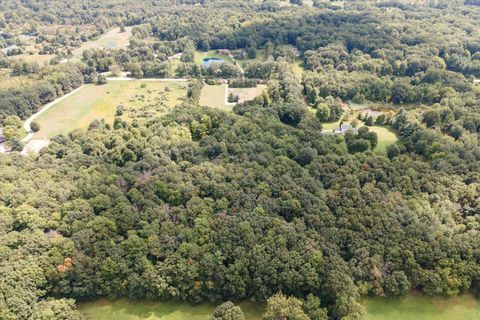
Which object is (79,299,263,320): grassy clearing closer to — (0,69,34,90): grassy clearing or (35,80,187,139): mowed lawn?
(35,80,187,139): mowed lawn

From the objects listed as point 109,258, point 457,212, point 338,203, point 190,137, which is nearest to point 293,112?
point 190,137

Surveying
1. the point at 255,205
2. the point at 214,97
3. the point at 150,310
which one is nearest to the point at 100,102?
the point at 214,97

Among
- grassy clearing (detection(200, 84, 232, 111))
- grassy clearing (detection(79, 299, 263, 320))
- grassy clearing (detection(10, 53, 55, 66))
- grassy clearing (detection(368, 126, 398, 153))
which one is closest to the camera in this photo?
grassy clearing (detection(79, 299, 263, 320))

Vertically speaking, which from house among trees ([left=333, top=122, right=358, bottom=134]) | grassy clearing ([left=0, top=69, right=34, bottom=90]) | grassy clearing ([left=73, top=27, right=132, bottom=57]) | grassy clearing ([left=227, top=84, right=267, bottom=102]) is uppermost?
grassy clearing ([left=73, top=27, right=132, bottom=57])

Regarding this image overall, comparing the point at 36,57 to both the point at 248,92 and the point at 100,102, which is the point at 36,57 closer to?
the point at 100,102

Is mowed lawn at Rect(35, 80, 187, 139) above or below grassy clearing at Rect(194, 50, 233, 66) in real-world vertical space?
below

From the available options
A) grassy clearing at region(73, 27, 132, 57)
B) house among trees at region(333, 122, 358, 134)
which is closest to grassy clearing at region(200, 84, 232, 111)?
house among trees at region(333, 122, 358, 134)
